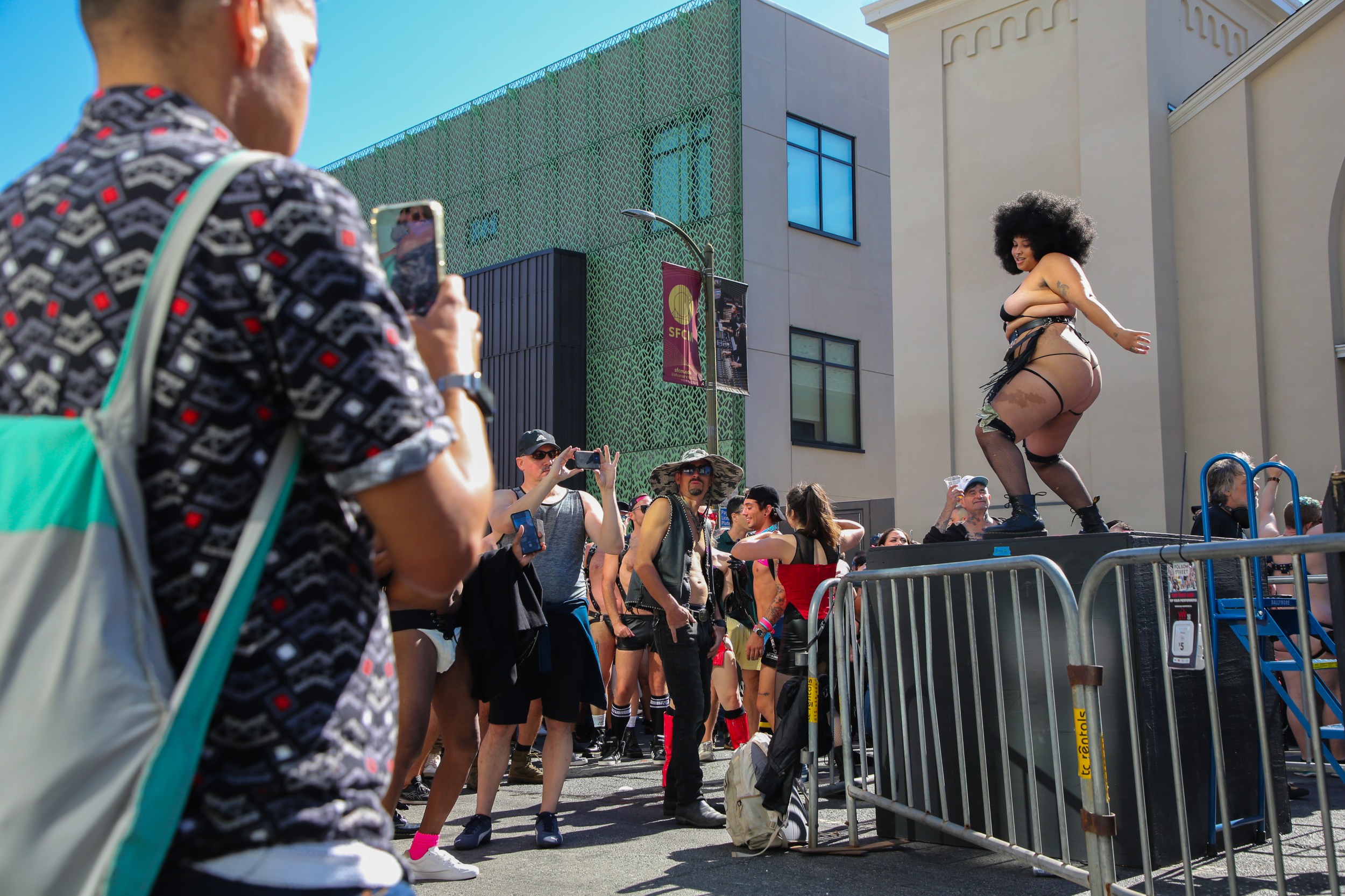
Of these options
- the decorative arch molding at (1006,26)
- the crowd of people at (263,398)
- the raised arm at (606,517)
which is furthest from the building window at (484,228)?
the crowd of people at (263,398)

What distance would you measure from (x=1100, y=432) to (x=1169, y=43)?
4.99 meters

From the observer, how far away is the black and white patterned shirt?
123 centimetres

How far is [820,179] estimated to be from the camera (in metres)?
21.4

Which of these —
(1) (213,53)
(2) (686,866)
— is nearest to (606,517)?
(2) (686,866)

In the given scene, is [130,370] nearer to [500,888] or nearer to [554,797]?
[500,888]

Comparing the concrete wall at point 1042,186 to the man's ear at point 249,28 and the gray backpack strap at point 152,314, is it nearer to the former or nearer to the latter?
the man's ear at point 249,28

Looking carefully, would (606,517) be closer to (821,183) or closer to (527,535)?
(527,535)

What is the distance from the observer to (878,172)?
22.3 meters

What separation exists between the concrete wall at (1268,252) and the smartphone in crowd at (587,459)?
9.29 meters

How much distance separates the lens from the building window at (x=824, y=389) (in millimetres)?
20797

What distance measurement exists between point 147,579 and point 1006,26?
52.3 ft

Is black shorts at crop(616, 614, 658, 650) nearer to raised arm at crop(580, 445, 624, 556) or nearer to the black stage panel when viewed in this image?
raised arm at crop(580, 445, 624, 556)

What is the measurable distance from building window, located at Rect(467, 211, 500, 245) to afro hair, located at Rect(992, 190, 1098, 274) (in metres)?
19.5

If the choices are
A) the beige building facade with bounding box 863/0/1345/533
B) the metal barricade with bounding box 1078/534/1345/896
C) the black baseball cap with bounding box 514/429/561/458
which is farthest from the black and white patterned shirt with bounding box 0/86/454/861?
the beige building facade with bounding box 863/0/1345/533
